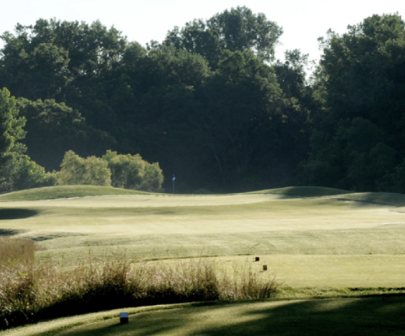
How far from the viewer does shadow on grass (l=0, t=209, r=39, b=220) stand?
75.0 ft

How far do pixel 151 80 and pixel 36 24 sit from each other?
17.6 m

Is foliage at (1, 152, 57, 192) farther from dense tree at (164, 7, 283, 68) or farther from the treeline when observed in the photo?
dense tree at (164, 7, 283, 68)

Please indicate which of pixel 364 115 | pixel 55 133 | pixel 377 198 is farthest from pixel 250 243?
pixel 55 133

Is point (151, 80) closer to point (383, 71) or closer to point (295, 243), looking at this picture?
point (383, 71)

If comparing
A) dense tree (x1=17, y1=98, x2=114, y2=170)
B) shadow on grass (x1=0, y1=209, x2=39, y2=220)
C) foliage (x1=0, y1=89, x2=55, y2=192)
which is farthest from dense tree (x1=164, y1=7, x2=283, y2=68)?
shadow on grass (x1=0, y1=209, x2=39, y2=220)

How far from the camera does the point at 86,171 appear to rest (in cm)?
4456

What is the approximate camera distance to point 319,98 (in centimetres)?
6762

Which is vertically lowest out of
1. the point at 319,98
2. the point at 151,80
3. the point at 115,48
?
the point at 319,98

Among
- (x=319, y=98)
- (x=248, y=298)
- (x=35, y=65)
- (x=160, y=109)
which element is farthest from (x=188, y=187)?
(x=248, y=298)

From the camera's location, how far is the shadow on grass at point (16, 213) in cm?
2288

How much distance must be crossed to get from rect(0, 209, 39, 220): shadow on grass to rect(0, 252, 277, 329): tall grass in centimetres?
1542

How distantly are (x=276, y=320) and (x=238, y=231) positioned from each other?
430 inches

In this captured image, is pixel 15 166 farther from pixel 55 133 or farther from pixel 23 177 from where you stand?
pixel 55 133

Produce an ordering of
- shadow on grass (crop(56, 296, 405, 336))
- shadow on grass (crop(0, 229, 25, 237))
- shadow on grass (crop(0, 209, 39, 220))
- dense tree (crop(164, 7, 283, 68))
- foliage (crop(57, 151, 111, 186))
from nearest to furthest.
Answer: shadow on grass (crop(56, 296, 405, 336)) < shadow on grass (crop(0, 229, 25, 237)) < shadow on grass (crop(0, 209, 39, 220)) < foliage (crop(57, 151, 111, 186)) < dense tree (crop(164, 7, 283, 68))
